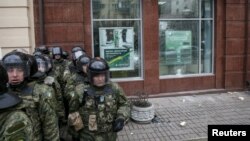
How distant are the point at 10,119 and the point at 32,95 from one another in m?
0.94

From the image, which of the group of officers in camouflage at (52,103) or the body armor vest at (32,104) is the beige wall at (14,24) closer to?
the group of officers in camouflage at (52,103)

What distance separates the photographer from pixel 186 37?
10.0 metres

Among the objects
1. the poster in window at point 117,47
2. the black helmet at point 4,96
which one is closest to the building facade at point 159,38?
the poster in window at point 117,47

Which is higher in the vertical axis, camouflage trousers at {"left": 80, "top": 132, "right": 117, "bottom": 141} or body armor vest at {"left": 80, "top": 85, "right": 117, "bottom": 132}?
body armor vest at {"left": 80, "top": 85, "right": 117, "bottom": 132}

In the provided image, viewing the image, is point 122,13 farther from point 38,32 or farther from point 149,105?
point 149,105

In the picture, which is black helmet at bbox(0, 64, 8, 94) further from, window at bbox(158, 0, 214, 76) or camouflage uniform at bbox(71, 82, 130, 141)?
window at bbox(158, 0, 214, 76)

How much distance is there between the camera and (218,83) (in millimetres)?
10172

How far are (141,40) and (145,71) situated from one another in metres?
0.92

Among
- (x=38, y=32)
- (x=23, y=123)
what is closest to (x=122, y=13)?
(x=38, y=32)

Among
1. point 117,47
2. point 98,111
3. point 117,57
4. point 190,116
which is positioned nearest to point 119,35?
point 117,47

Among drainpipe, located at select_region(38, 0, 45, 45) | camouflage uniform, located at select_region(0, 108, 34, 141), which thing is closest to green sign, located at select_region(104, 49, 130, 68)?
drainpipe, located at select_region(38, 0, 45, 45)

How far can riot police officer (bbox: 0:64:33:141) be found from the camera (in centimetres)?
218

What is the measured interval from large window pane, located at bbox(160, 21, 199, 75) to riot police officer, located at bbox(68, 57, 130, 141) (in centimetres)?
595

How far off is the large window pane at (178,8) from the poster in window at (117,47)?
3.83 feet
